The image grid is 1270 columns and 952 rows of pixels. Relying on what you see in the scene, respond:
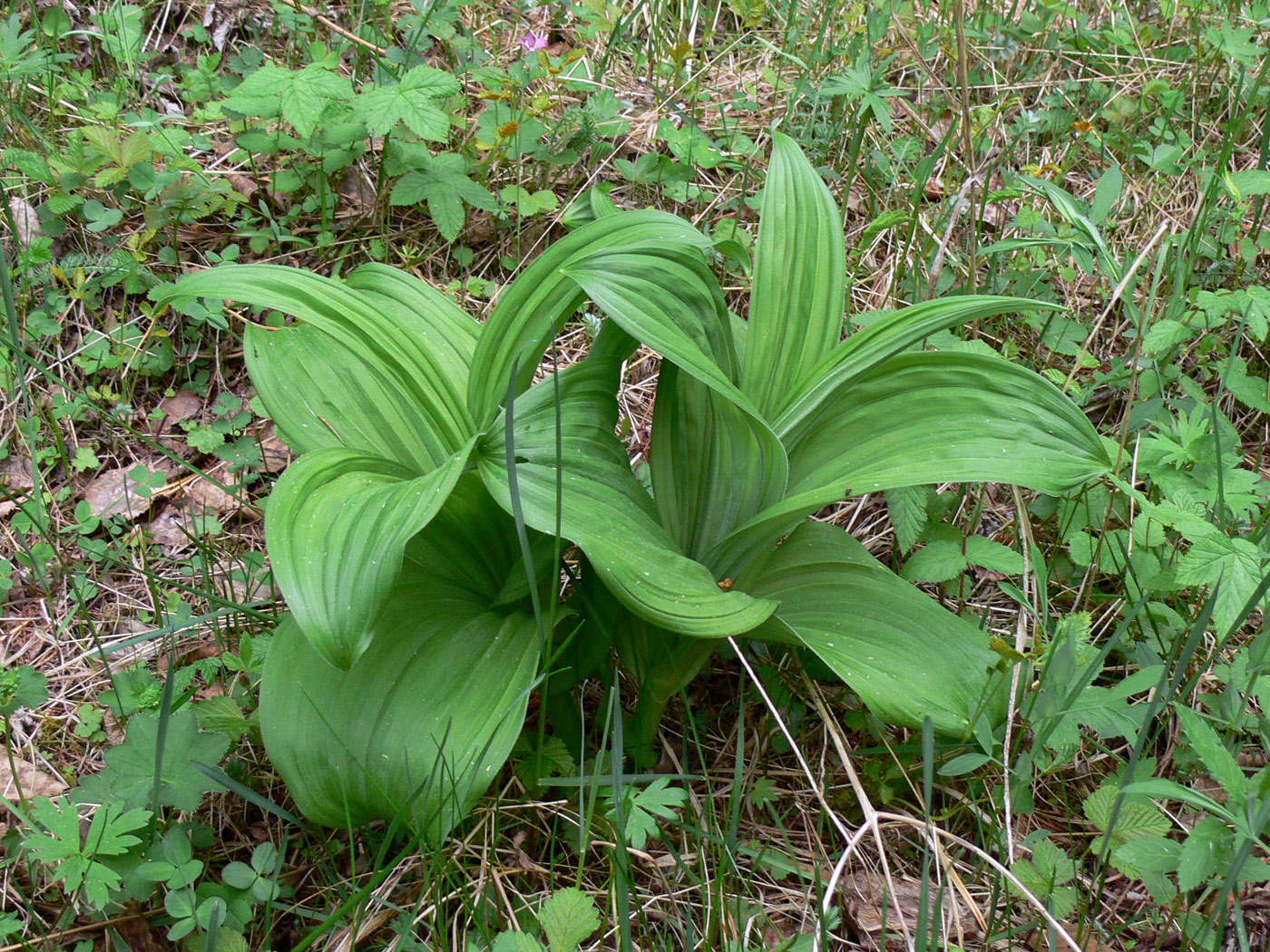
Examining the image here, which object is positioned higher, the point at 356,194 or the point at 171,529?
the point at 356,194

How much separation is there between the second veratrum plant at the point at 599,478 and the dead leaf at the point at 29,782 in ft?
1.89

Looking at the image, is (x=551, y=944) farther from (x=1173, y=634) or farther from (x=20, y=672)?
(x=1173, y=634)

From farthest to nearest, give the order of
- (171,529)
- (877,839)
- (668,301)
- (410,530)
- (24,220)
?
(24,220), (171,529), (668,301), (877,839), (410,530)

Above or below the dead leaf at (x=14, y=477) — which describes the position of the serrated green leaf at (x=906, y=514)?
above

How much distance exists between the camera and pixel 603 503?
1.36 metres

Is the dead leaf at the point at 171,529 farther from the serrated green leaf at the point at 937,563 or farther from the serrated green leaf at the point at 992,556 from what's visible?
the serrated green leaf at the point at 992,556

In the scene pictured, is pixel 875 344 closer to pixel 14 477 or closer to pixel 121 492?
pixel 121 492

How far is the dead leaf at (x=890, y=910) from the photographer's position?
4.80ft

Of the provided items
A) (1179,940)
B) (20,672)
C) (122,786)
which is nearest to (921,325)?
(1179,940)

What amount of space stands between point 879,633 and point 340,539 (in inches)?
31.5

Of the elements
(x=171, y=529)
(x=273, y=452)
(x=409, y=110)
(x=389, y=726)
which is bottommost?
(x=171, y=529)

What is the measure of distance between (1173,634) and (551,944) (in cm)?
127

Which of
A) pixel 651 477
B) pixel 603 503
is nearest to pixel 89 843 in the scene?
pixel 603 503

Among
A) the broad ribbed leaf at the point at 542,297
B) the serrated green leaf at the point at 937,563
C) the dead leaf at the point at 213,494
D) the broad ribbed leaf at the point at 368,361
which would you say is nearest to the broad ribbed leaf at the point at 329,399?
the broad ribbed leaf at the point at 368,361
